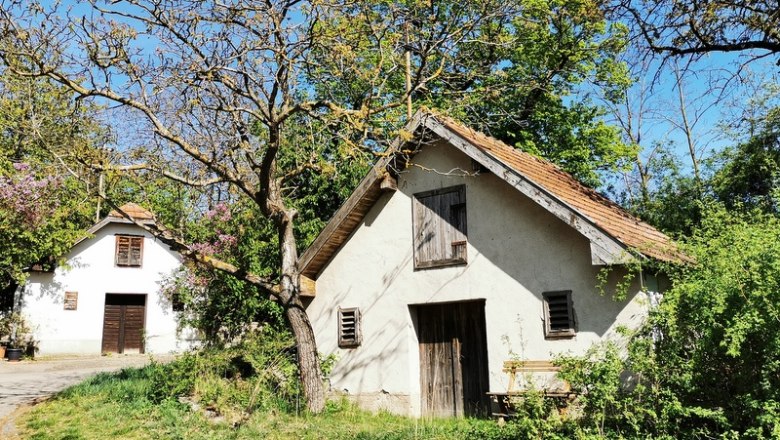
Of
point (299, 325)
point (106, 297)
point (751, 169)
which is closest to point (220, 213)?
point (299, 325)

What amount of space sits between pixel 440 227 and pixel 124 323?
21.7 m

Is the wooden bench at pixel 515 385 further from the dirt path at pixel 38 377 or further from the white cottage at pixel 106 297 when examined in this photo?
the white cottage at pixel 106 297

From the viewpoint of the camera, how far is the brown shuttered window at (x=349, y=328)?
12.5 m

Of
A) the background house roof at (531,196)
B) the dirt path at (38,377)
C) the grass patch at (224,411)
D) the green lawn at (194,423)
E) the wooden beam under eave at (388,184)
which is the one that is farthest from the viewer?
the dirt path at (38,377)

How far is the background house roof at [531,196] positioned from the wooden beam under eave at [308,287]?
0.43 feet

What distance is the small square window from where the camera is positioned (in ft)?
89.4

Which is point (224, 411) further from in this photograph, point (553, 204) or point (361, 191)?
point (553, 204)

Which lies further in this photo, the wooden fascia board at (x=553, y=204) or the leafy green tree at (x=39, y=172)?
the leafy green tree at (x=39, y=172)

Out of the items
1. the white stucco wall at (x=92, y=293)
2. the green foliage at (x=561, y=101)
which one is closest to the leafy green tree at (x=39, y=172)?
the white stucco wall at (x=92, y=293)

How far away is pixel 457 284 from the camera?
1137 centimetres

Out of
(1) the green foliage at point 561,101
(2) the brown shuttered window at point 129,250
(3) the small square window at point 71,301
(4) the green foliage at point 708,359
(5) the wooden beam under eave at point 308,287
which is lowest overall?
(4) the green foliage at point 708,359

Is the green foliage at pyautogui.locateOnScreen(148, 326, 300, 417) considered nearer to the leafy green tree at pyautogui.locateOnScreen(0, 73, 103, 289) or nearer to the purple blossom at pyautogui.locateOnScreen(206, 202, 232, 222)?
the leafy green tree at pyautogui.locateOnScreen(0, 73, 103, 289)

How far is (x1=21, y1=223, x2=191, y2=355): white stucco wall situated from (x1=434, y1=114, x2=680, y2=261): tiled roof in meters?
Result: 17.6

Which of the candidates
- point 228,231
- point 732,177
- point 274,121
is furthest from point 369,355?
point 732,177
